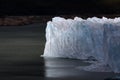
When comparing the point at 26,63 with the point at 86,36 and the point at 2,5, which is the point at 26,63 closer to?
the point at 86,36

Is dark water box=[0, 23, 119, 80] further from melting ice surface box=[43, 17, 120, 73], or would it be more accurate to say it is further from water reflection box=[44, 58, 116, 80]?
melting ice surface box=[43, 17, 120, 73]

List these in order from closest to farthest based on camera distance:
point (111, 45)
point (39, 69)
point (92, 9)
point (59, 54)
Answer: point (111, 45) → point (39, 69) → point (59, 54) → point (92, 9)

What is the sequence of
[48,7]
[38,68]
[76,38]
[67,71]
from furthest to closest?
[48,7], [76,38], [38,68], [67,71]

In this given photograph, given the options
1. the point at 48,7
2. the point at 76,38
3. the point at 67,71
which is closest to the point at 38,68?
the point at 67,71

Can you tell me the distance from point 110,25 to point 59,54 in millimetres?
6249

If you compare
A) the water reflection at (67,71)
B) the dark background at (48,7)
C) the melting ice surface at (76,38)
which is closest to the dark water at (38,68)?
the water reflection at (67,71)

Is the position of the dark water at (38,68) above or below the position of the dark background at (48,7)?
below

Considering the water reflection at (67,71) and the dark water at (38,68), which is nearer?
the water reflection at (67,71)

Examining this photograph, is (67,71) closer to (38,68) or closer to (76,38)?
(38,68)

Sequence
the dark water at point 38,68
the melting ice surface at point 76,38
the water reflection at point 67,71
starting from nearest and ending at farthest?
1. the water reflection at point 67,71
2. the dark water at point 38,68
3. the melting ice surface at point 76,38

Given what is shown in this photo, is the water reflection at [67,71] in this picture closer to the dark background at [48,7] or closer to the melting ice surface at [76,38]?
the melting ice surface at [76,38]

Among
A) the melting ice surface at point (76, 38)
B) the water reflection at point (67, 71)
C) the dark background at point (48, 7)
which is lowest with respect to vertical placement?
the water reflection at point (67, 71)

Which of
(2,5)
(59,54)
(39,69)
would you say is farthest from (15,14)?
(39,69)

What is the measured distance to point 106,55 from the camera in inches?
779
